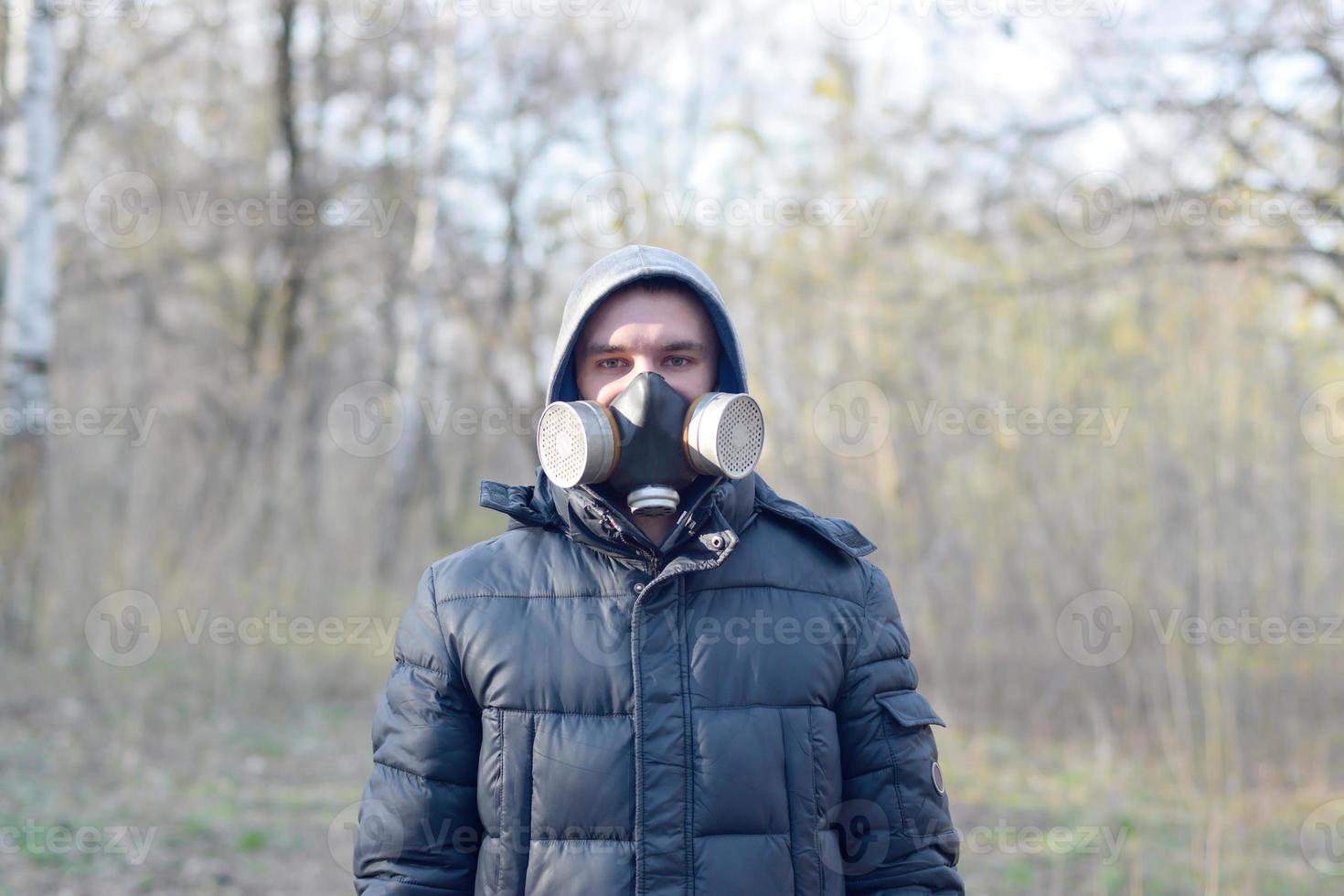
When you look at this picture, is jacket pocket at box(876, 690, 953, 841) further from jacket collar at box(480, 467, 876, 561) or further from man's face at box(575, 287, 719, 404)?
man's face at box(575, 287, 719, 404)

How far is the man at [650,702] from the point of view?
1.85 meters

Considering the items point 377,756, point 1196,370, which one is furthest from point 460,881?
point 1196,370

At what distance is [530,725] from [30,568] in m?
7.23

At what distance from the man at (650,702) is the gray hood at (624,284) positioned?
0.01m

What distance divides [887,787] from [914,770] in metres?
0.06

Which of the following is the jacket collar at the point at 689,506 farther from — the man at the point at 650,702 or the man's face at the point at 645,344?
the man's face at the point at 645,344

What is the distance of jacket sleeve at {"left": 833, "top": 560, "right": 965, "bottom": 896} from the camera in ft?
6.27

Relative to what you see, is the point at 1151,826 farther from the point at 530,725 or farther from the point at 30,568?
the point at 30,568

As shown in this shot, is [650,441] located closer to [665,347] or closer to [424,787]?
[665,347]

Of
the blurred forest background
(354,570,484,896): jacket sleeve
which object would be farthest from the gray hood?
the blurred forest background

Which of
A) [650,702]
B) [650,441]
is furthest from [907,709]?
[650,441]

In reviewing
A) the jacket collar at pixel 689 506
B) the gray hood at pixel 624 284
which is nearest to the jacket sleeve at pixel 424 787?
the jacket collar at pixel 689 506

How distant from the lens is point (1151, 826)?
5.99 metres

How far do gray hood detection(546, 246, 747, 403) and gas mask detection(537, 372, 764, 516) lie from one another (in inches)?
6.3
